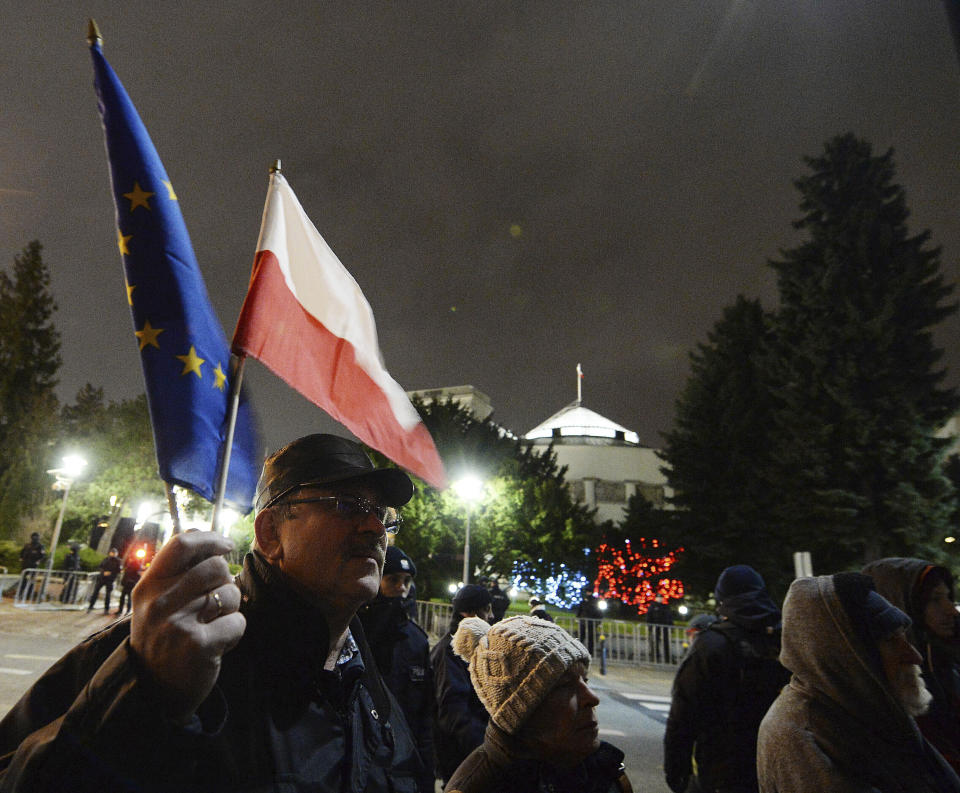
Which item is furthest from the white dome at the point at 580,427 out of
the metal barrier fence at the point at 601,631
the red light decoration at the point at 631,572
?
the metal barrier fence at the point at 601,631

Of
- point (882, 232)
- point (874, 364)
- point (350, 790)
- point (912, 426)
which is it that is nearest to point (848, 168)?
point (882, 232)

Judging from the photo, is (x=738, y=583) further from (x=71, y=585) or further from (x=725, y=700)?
(x=71, y=585)

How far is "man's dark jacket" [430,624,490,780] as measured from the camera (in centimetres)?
409

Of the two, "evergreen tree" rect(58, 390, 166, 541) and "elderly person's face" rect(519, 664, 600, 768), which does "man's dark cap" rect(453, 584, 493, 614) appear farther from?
"evergreen tree" rect(58, 390, 166, 541)

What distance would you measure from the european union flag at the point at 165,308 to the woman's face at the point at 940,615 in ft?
13.4

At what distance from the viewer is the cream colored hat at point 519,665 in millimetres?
2383

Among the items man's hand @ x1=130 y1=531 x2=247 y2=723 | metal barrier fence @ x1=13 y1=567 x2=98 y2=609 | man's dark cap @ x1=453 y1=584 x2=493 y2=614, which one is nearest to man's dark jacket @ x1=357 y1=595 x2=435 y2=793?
man's dark cap @ x1=453 y1=584 x2=493 y2=614

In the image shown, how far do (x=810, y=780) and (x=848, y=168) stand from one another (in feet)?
98.1

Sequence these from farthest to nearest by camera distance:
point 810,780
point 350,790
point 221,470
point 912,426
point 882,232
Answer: point 882,232
point 912,426
point 810,780
point 221,470
point 350,790

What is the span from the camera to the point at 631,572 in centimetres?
3572

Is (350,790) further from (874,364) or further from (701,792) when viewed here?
(874,364)

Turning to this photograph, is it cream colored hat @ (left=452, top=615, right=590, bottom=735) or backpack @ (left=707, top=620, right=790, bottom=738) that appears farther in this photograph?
backpack @ (left=707, top=620, right=790, bottom=738)

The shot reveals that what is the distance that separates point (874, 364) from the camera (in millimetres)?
22953

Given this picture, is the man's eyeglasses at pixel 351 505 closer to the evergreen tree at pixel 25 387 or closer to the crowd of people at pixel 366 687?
the crowd of people at pixel 366 687
